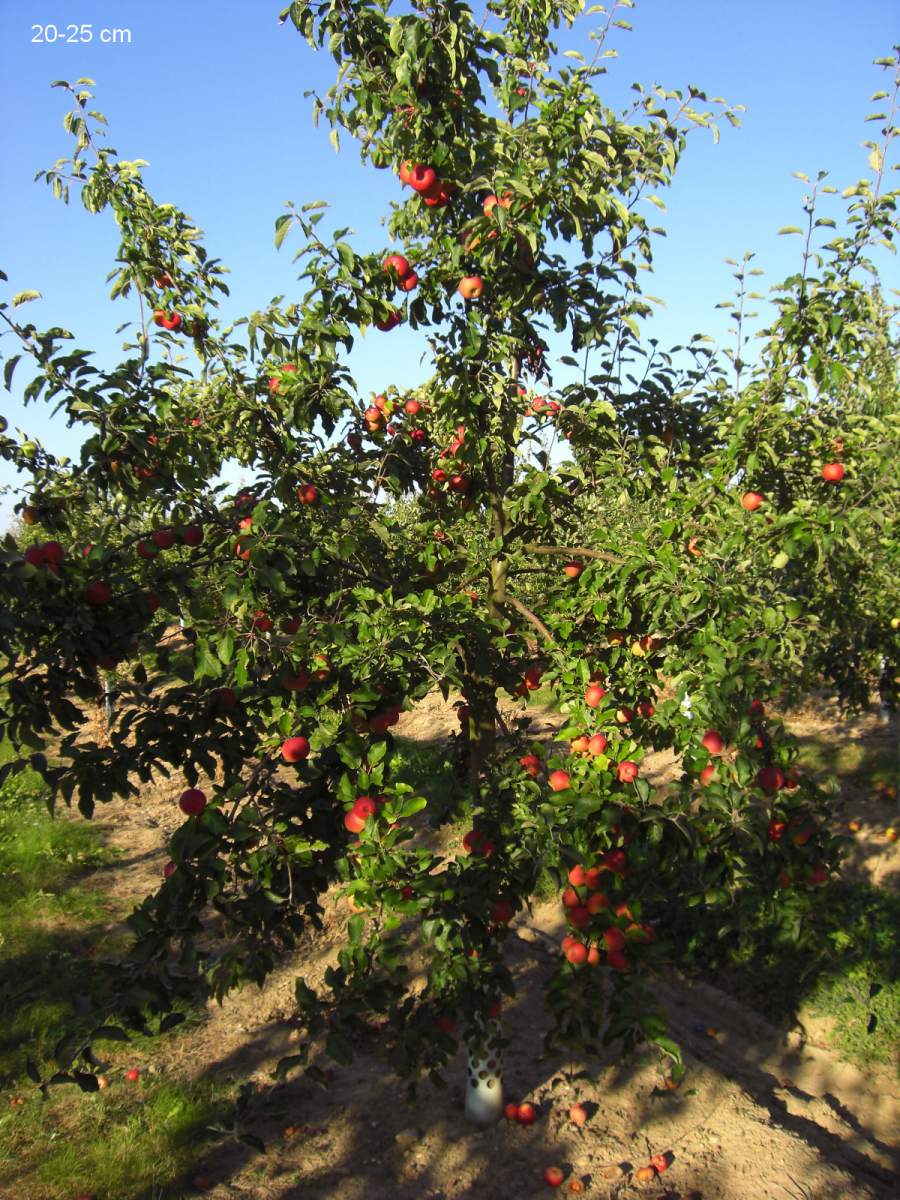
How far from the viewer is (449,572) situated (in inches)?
151

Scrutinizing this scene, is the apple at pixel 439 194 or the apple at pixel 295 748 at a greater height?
the apple at pixel 439 194

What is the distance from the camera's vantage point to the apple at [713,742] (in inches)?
98.5

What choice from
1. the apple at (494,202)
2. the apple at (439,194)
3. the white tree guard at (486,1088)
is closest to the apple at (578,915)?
the white tree guard at (486,1088)

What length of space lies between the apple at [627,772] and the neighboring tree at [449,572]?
11 mm

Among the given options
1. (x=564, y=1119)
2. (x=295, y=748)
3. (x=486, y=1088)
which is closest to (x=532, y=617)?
(x=295, y=748)

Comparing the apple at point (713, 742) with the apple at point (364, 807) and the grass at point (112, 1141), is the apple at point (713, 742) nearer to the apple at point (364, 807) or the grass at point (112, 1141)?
the apple at point (364, 807)

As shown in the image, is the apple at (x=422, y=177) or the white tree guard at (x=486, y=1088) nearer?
the apple at (x=422, y=177)

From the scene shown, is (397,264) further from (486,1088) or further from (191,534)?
(486,1088)

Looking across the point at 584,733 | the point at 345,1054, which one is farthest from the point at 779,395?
the point at 345,1054

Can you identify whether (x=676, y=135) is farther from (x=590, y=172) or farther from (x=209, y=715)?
(x=209, y=715)

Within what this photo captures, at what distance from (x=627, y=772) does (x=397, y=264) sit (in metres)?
2.04

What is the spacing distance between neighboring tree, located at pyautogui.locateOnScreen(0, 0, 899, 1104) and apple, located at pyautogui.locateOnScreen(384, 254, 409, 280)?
0.01 meters

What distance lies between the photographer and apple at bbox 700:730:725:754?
250 centimetres

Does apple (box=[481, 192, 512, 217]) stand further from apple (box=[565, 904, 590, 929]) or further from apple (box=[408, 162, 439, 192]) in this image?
apple (box=[565, 904, 590, 929])
